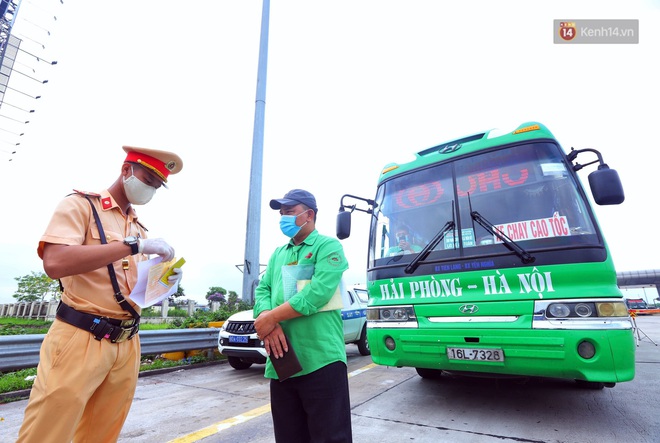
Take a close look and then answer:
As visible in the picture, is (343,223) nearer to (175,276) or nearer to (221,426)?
(221,426)

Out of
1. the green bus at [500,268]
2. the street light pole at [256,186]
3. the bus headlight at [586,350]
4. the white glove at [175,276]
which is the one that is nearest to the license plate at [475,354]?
the green bus at [500,268]

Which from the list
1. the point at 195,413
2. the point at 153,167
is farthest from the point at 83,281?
the point at 195,413

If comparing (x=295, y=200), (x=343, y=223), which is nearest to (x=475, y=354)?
(x=343, y=223)

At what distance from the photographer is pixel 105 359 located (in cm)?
165

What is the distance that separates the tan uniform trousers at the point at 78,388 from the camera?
57.4 inches

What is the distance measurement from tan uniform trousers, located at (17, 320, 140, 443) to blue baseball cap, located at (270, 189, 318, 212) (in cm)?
109

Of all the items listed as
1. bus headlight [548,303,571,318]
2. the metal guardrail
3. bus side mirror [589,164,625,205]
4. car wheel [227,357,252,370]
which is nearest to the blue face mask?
bus headlight [548,303,571,318]

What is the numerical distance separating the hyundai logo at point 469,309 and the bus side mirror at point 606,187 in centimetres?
156

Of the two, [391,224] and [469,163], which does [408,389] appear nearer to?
[391,224]

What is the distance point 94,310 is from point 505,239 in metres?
3.31

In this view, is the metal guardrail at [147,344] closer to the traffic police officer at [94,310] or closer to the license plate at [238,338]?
the license plate at [238,338]

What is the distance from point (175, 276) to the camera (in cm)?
191

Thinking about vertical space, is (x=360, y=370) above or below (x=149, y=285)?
below

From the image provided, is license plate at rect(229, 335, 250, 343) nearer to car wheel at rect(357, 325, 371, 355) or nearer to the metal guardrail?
the metal guardrail
